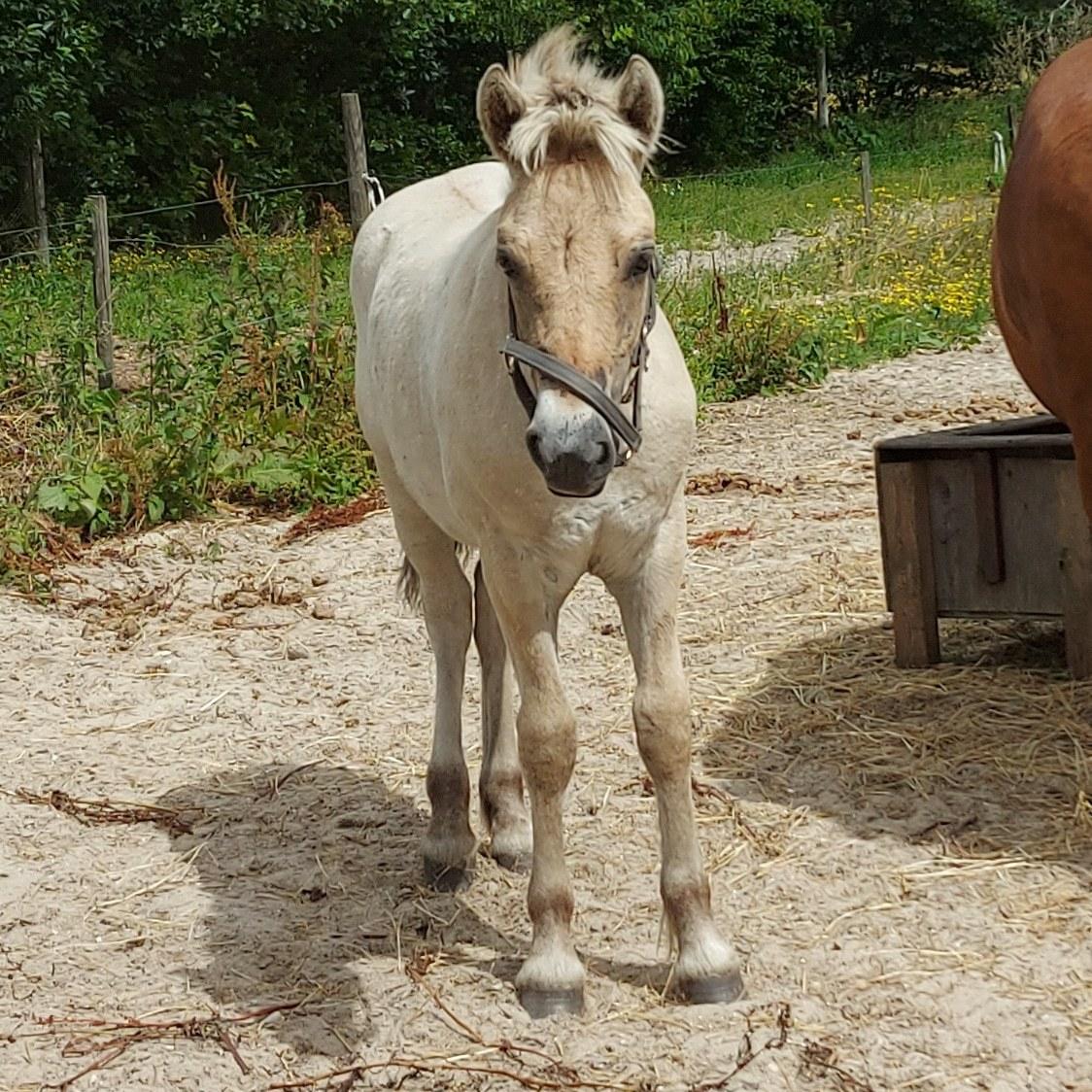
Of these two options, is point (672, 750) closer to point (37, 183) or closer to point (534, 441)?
point (534, 441)

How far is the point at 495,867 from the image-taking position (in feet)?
13.6

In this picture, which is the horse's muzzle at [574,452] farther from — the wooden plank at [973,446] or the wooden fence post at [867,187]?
the wooden fence post at [867,187]

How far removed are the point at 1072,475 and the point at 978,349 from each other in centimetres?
568

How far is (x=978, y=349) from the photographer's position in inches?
400

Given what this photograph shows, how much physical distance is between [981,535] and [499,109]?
253 cm

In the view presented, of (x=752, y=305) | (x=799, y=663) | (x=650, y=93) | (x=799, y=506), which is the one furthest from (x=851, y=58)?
(x=650, y=93)

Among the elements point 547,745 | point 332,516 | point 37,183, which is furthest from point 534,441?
point 37,183

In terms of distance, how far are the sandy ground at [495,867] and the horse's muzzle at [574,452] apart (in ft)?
3.81

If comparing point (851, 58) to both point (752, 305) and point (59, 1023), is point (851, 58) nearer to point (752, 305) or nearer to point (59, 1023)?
point (752, 305)

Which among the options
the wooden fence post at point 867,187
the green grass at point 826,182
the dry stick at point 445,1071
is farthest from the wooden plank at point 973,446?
the wooden fence post at point 867,187

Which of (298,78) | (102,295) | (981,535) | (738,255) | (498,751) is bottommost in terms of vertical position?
(498,751)

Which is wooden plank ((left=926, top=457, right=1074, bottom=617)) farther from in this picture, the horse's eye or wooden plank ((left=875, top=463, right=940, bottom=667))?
the horse's eye

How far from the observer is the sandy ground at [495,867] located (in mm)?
3160

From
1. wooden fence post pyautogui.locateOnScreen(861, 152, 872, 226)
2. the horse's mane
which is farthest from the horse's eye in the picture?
wooden fence post pyautogui.locateOnScreen(861, 152, 872, 226)
